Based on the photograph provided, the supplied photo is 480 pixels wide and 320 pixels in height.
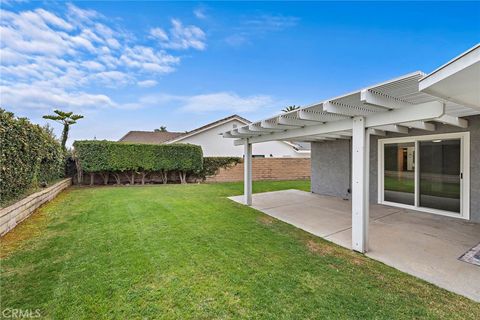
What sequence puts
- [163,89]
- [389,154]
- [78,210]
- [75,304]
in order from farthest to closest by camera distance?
1. [163,89]
2. [389,154]
3. [78,210]
4. [75,304]

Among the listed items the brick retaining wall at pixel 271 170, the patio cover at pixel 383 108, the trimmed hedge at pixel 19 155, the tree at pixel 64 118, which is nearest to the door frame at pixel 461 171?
the patio cover at pixel 383 108

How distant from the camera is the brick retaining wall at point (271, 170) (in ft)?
55.5

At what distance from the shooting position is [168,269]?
3617mm

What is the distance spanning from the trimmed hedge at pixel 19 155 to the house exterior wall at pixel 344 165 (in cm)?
1125

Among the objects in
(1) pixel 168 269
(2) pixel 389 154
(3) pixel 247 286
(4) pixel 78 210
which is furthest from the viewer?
(2) pixel 389 154

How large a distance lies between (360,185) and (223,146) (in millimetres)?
17823

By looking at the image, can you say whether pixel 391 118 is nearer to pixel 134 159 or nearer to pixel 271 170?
pixel 134 159

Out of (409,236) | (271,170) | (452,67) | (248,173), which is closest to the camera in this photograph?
(452,67)

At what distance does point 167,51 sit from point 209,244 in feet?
36.2

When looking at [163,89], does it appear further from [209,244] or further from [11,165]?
[209,244]

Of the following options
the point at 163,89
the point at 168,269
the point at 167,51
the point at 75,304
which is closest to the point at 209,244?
the point at 168,269

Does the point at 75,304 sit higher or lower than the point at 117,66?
lower

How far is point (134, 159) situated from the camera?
1395 cm

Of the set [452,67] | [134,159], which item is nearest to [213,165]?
[134,159]
